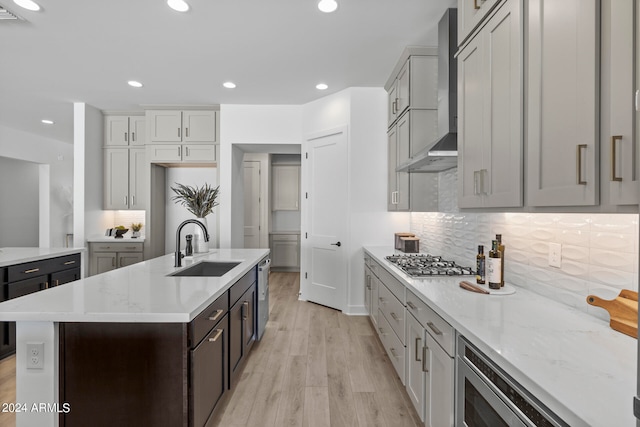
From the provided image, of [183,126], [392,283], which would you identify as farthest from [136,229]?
[392,283]

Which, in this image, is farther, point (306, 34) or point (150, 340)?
point (306, 34)

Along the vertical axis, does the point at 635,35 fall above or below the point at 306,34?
below

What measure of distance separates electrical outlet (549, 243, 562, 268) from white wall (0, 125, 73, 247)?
26.1 feet

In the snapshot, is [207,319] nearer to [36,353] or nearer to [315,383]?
[36,353]

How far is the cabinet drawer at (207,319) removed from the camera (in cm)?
141

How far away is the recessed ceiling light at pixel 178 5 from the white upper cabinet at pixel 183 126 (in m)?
2.22

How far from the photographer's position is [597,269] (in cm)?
125

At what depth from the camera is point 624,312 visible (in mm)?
1086

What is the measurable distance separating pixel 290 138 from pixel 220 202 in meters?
1.40

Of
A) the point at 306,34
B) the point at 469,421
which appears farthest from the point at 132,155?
the point at 469,421

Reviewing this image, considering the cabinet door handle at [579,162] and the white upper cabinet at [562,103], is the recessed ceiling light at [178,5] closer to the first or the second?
the white upper cabinet at [562,103]

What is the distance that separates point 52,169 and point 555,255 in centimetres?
853

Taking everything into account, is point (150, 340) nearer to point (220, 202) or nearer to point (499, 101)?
point (499, 101)

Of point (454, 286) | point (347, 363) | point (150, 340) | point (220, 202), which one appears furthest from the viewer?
point (220, 202)
